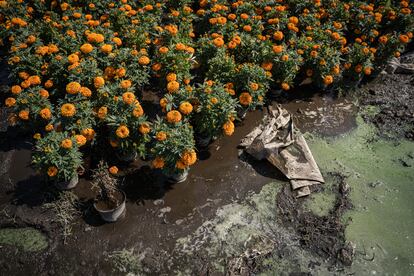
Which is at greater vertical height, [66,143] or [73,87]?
[73,87]

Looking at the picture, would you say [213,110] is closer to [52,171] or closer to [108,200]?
[108,200]

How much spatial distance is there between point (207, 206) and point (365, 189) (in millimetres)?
2552

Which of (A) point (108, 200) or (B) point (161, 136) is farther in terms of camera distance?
(A) point (108, 200)

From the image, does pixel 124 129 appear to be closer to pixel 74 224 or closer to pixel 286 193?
pixel 74 224

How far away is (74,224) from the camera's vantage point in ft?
14.2

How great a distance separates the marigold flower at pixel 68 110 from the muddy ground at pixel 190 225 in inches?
44.6

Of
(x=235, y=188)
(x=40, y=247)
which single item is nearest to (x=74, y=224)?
(x=40, y=247)

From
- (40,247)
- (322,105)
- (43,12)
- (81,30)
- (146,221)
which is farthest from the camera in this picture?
(43,12)

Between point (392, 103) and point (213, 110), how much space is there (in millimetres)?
4177

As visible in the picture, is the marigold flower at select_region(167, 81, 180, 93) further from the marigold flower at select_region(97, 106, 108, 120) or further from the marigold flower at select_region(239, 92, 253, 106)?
the marigold flower at select_region(239, 92, 253, 106)

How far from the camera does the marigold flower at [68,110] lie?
14.3 ft

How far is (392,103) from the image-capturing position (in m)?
6.51

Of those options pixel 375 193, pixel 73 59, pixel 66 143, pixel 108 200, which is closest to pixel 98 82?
pixel 73 59

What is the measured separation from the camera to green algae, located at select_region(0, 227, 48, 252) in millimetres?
4145
